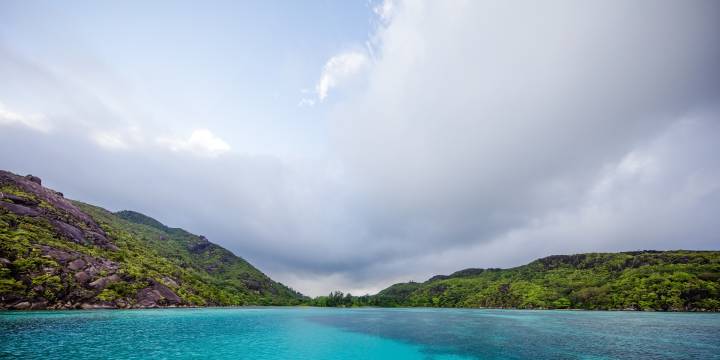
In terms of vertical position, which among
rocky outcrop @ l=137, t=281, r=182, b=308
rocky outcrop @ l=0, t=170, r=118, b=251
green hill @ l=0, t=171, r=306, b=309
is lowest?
rocky outcrop @ l=137, t=281, r=182, b=308

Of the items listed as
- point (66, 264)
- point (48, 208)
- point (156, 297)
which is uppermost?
point (48, 208)

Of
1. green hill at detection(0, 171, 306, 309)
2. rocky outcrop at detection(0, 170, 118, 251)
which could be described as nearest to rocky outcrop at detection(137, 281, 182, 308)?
green hill at detection(0, 171, 306, 309)

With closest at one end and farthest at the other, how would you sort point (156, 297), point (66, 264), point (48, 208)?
1. point (66, 264)
2. point (156, 297)
3. point (48, 208)

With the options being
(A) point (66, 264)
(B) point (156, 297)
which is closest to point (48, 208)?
(A) point (66, 264)

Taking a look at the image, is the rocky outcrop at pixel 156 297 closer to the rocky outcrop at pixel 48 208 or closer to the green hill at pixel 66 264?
the green hill at pixel 66 264

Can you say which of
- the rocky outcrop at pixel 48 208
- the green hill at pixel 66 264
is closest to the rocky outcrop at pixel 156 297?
the green hill at pixel 66 264

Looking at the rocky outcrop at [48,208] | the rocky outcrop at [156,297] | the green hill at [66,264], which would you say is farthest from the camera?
the rocky outcrop at [48,208]

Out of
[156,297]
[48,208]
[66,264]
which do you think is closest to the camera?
[66,264]

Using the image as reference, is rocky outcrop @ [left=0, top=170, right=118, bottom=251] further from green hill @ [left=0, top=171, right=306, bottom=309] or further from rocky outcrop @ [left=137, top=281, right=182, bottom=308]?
rocky outcrop @ [left=137, top=281, right=182, bottom=308]

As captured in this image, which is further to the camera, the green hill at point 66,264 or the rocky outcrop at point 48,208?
the rocky outcrop at point 48,208

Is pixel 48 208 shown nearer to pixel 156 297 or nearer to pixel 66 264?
pixel 66 264

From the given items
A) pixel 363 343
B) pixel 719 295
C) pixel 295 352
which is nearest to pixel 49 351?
pixel 295 352

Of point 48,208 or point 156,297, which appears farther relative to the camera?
point 48,208

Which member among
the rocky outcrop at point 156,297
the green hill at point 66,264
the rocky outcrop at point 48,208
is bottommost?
the rocky outcrop at point 156,297
